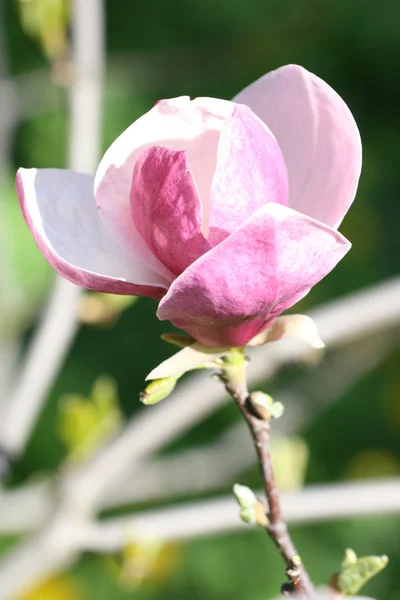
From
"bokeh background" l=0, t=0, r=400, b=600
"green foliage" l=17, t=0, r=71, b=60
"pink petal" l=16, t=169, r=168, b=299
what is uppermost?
"green foliage" l=17, t=0, r=71, b=60

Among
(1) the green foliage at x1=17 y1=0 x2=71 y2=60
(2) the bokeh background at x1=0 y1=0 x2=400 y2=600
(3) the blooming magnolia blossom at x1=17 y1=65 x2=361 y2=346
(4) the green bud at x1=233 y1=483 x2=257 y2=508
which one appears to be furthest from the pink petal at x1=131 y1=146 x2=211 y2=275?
(1) the green foliage at x1=17 y1=0 x2=71 y2=60

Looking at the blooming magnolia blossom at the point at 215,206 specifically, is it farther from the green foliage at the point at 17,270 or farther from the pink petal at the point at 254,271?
the green foliage at the point at 17,270

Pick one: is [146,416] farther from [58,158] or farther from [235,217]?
[58,158]

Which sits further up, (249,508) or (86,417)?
(249,508)

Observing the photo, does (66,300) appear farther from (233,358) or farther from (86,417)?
(233,358)

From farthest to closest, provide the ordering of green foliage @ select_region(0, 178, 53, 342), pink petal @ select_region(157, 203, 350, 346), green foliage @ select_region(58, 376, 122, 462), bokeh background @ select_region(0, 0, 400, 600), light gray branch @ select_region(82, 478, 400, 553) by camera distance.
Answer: bokeh background @ select_region(0, 0, 400, 600) → green foliage @ select_region(0, 178, 53, 342) → green foliage @ select_region(58, 376, 122, 462) → light gray branch @ select_region(82, 478, 400, 553) → pink petal @ select_region(157, 203, 350, 346)

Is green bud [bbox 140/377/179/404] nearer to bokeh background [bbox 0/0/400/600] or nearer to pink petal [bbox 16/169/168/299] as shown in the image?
pink petal [bbox 16/169/168/299]

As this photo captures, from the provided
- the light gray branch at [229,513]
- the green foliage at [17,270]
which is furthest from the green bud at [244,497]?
the green foliage at [17,270]

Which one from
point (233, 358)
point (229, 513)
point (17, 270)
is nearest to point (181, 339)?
point (233, 358)
